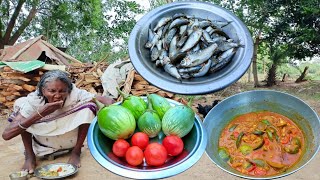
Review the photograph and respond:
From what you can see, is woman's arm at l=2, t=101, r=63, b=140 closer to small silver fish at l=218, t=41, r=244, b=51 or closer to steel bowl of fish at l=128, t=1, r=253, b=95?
steel bowl of fish at l=128, t=1, r=253, b=95

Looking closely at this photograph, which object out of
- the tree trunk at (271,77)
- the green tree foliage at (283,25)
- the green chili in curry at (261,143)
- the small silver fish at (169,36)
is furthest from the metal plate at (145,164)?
the tree trunk at (271,77)

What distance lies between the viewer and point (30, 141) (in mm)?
3418

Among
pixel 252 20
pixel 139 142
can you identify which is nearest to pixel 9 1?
pixel 252 20

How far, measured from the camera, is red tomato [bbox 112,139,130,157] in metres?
1.80

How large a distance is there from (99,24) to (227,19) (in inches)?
388

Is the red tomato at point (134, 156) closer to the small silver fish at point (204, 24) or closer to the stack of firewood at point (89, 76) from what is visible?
the small silver fish at point (204, 24)

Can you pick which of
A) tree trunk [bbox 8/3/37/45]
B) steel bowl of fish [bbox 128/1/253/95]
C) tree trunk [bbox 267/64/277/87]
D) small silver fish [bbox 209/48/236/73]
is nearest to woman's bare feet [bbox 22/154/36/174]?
steel bowl of fish [bbox 128/1/253/95]

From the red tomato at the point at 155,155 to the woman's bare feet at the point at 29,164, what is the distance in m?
1.98

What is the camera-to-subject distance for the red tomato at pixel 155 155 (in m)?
1.77

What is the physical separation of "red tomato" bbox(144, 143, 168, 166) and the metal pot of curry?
241 millimetres

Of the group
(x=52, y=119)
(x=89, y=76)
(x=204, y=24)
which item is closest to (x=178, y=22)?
(x=204, y=24)

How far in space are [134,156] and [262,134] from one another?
716mm

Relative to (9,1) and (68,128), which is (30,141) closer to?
(68,128)

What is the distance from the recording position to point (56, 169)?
10.8 ft
